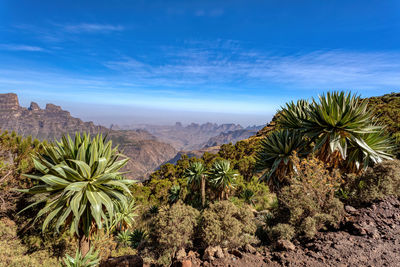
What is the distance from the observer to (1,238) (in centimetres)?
727

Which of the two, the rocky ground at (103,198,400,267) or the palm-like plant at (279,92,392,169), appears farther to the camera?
the palm-like plant at (279,92,392,169)

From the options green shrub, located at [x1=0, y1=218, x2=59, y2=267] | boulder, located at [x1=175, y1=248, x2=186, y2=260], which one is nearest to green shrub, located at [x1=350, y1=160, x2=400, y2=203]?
boulder, located at [x1=175, y1=248, x2=186, y2=260]

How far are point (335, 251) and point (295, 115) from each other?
17.7 ft

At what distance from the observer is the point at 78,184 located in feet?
14.9

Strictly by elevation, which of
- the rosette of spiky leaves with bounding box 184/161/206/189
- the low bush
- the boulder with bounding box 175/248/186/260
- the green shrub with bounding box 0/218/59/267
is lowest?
the green shrub with bounding box 0/218/59/267

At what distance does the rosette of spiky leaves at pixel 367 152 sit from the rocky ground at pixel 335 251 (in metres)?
2.12

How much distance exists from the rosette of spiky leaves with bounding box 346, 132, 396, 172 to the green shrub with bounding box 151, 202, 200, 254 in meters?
6.61

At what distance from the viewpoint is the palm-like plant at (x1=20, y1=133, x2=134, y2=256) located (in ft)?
14.8

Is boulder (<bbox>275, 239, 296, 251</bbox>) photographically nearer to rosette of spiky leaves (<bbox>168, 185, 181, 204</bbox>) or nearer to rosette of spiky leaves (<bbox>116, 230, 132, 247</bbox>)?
rosette of spiky leaves (<bbox>116, 230, 132, 247</bbox>)

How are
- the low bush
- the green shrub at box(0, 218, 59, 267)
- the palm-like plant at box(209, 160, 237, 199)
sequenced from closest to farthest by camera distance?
the low bush, the green shrub at box(0, 218, 59, 267), the palm-like plant at box(209, 160, 237, 199)

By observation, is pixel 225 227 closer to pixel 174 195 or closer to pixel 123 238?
pixel 123 238

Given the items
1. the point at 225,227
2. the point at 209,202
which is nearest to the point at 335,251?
the point at 225,227

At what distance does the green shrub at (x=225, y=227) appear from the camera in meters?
5.36

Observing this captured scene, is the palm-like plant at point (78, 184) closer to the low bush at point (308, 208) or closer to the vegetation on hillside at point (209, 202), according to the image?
the vegetation on hillside at point (209, 202)
